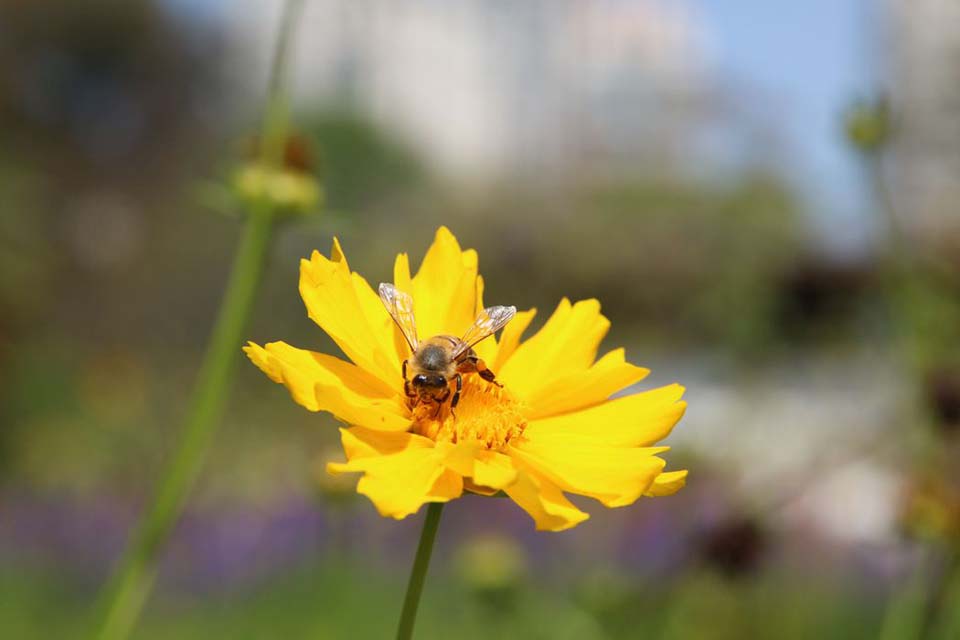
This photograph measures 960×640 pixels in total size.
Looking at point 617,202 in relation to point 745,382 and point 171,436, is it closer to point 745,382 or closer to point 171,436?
point 171,436

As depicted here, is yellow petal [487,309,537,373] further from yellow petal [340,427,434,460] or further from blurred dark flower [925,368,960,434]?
blurred dark flower [925,368,960,434]

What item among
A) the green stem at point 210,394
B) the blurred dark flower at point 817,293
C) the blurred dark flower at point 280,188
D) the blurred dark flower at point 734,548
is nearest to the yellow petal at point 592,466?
the green stem at point 210,394

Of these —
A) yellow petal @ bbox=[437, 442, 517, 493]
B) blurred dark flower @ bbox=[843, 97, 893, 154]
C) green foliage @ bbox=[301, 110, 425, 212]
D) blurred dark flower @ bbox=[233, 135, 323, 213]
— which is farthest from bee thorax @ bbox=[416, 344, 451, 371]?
green foliage @ bbox=[301, 110, 425, 212]

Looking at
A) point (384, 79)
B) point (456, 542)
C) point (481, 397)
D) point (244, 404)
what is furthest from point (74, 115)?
point (384, 79)

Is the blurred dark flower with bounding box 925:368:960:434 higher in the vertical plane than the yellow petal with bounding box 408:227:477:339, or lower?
lower

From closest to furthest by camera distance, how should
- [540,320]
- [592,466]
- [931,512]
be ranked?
[592,466], [931,512], [540,320]

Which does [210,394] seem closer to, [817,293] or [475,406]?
[475,406]

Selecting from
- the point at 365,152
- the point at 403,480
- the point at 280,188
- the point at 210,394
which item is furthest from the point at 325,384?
the point at 365,152
